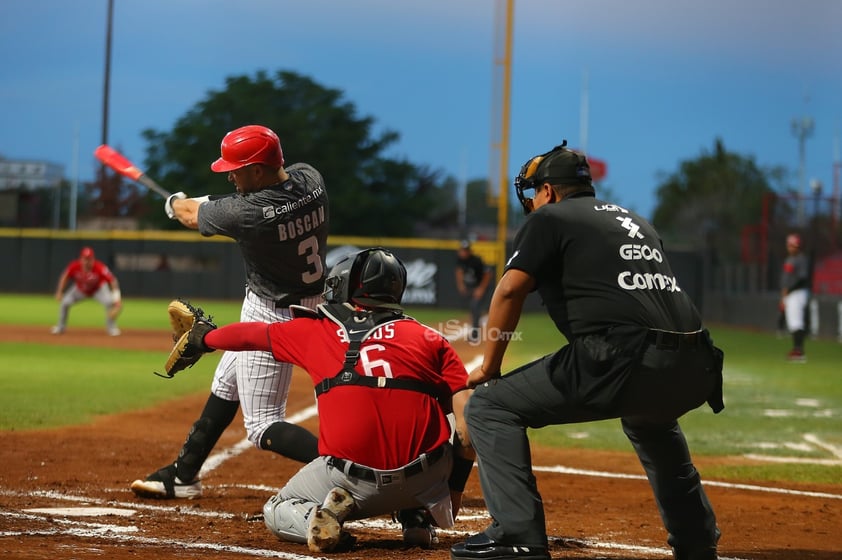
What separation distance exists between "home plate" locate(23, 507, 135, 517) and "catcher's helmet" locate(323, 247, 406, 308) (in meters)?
1.84

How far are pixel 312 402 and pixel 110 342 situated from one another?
29.0 feet

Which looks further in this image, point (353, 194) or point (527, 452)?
point (353, 194)

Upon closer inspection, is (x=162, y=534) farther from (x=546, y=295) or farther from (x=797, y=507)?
(x=797, y=507)

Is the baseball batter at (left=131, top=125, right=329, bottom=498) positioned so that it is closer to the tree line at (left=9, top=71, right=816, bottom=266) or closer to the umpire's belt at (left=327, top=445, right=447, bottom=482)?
the umpire's belt at (left=327, top=445, right=447, bottom=482)

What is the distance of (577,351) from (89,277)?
61.2 feet

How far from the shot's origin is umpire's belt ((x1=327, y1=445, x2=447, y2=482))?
4773 mm

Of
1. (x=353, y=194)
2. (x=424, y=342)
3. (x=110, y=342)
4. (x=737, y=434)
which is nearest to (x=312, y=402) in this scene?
(x=737, y=434)

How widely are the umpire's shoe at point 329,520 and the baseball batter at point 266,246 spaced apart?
759 mm

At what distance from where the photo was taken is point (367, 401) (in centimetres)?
475

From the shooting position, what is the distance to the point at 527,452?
4359mm

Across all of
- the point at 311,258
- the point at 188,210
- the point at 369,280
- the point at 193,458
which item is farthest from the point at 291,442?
the point at 188,210

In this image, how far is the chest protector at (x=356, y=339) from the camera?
4750 millimetres

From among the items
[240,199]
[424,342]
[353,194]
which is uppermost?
[353,194]

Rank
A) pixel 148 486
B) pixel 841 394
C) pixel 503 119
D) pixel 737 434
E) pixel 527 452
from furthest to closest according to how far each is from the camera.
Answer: pixel 503 119, pixel 841 394, pixel 737 434, pixel 148 486, pixel 527 452
